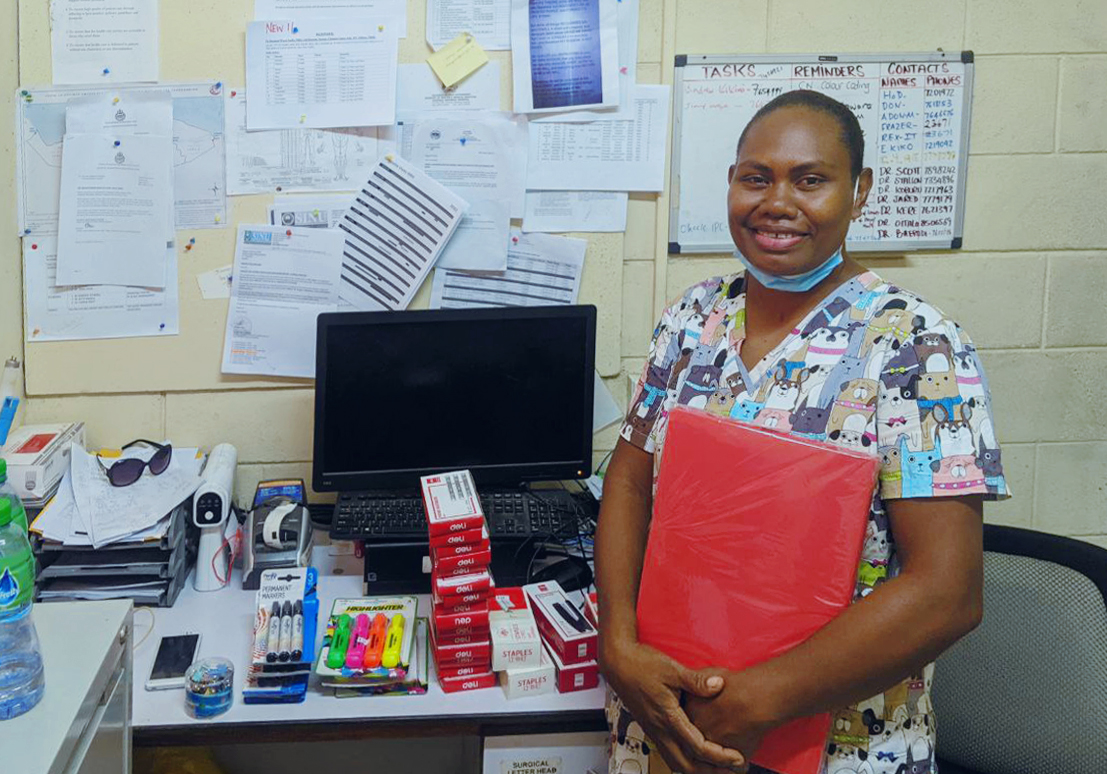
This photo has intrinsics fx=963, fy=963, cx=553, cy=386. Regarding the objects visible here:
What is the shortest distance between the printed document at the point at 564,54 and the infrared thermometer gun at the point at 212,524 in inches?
38.1

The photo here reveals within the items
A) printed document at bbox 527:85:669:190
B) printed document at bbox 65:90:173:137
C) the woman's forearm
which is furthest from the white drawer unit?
printed document at bbox 527:85:669:190

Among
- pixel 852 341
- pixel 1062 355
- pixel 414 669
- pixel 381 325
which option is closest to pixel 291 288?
pixel 381 325

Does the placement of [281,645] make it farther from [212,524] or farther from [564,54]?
[564,54]

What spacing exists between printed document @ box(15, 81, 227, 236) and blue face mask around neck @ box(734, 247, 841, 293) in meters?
1.21

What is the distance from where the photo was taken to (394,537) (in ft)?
5.87

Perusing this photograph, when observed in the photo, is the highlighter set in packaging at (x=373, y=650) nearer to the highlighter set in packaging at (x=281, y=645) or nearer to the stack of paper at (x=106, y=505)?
the highlighter set in packaging at (x=281, y=645)

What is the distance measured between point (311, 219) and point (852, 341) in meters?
1.21

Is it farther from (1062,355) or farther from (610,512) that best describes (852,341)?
(1062,355)

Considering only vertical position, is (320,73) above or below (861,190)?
above

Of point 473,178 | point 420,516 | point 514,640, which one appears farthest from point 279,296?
point 514,640

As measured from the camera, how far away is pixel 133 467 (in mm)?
1895

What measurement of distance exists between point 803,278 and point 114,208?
1.43 meters

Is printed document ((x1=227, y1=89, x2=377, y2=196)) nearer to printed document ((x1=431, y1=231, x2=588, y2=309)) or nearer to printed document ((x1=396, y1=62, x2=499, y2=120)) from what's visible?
printed document ((x1=396, y1=62, x2=499, y2=120))

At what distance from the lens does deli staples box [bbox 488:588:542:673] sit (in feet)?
4.97
